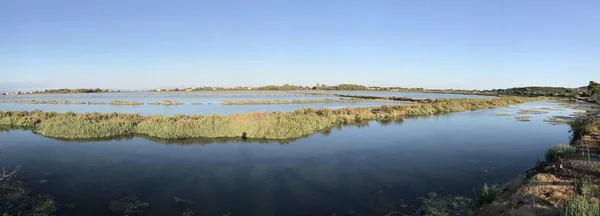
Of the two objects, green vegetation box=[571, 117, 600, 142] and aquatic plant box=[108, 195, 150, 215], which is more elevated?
green vegetation box=[571, 117, 600, 142]

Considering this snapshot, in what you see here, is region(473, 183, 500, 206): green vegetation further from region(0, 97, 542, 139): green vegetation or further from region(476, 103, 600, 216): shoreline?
region(0, 97, 542, 139): green vegetation

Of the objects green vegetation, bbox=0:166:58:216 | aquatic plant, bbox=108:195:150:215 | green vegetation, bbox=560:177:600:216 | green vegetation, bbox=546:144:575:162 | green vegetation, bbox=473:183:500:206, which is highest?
green vegetation, bbox=560:177:600:216

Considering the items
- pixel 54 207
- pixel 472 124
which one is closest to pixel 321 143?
pixel 54 207

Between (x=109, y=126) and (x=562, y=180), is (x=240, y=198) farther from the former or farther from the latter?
(x=109, y=126)

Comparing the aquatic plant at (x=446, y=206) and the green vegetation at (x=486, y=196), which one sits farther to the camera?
the green vegetation at (x=486, y=196)

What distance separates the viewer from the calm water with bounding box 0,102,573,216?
1259cm

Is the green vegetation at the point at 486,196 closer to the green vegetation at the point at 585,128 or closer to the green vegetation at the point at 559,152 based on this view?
the green vegetation at the point at 559,152

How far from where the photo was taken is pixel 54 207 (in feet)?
39.3

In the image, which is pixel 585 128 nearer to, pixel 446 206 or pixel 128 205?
pixel 446 206

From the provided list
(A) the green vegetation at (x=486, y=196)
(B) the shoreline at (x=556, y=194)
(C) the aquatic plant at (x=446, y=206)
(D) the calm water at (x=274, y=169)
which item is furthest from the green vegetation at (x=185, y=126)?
(B) the shoreline at (x=556, y=194)

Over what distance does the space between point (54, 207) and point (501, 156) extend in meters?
20.1

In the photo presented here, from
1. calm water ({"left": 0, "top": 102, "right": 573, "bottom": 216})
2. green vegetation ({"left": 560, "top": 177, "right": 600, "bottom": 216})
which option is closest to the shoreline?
green vegetation ({"left": 560, "top": 177, "right": 600, "bottom": 216})

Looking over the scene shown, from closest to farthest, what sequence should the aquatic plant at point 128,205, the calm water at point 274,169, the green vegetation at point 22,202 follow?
the green vegetation at point 22,202 < the aquatic plant at point 128,205 < the calm water at point 274,169

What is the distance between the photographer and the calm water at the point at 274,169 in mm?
12586
